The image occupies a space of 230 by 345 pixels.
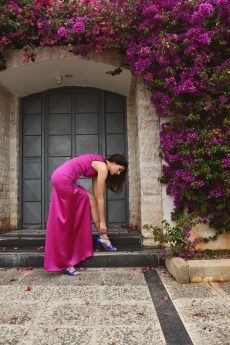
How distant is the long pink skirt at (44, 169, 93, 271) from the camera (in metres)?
4.14

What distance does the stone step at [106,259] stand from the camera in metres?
4.54

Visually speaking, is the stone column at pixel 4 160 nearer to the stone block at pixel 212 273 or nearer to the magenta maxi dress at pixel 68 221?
the magenta maxi dress at pixel 68 221

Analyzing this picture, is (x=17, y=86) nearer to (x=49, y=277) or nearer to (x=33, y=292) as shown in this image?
(x=49, y=277)

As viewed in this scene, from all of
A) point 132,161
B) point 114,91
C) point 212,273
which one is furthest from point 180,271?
point 114,91

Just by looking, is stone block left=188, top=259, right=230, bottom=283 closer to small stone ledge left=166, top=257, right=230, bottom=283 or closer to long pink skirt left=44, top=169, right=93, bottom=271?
small stone ledge left=166, top=257, right=230, bottom=283

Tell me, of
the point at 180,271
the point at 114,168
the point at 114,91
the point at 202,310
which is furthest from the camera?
the point at 114,91

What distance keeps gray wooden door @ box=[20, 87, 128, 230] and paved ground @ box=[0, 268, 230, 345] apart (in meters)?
2.43

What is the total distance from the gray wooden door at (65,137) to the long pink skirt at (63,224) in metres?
2.19

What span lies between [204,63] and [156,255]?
2511 mm

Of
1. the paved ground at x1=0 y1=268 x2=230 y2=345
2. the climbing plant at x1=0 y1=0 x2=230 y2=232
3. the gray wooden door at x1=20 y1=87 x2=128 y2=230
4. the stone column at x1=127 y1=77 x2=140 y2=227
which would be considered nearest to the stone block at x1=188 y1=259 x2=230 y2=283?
the paved ground at x1=0 y1=268 x2=230 y2=345

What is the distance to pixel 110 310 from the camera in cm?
292

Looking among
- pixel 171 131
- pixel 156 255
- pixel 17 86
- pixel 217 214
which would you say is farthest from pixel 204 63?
pixel 17 86

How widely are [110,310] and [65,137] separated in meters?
4.14

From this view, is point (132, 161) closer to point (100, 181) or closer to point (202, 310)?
point (100, 181)
